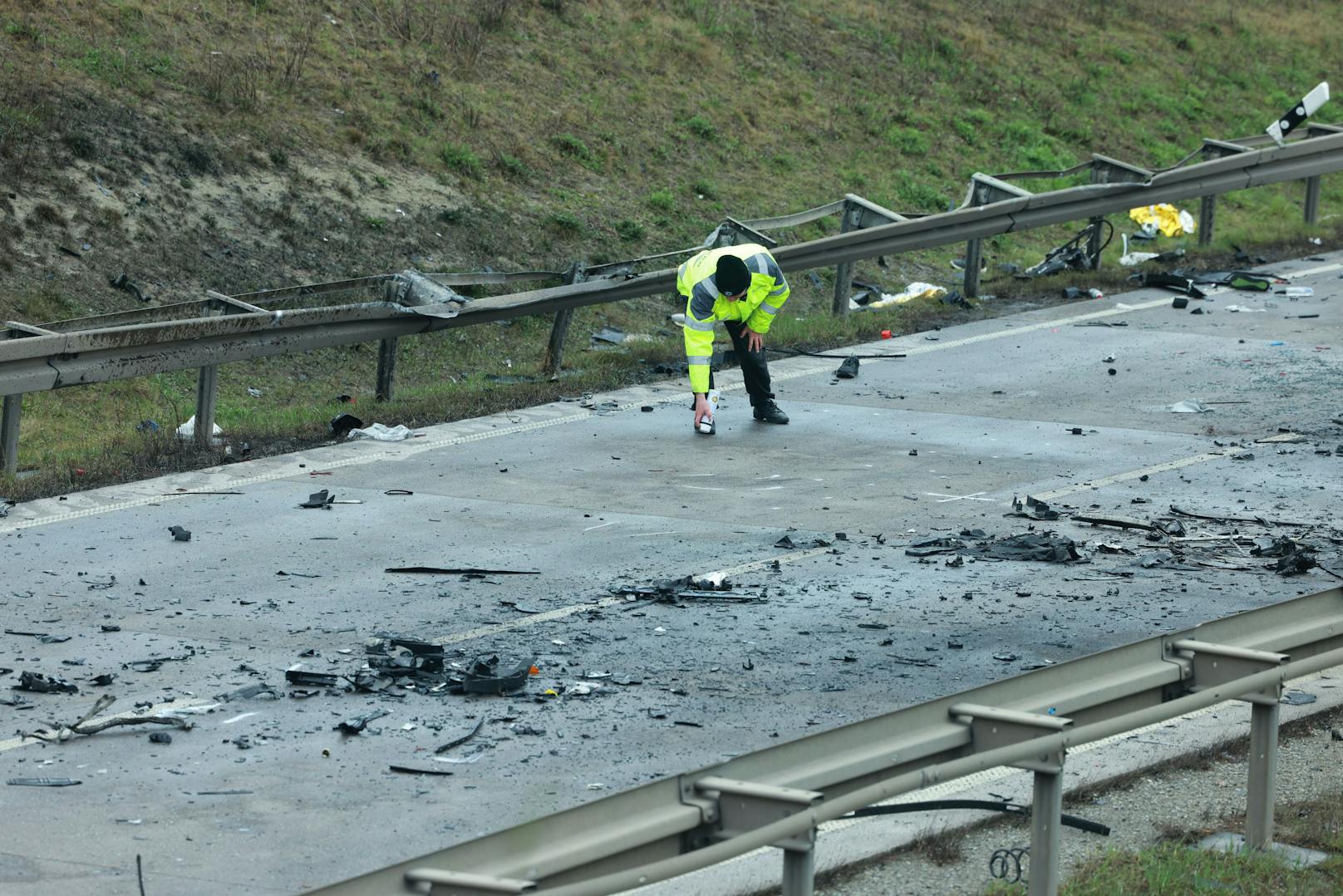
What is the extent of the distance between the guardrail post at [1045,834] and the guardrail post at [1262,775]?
0.98 m

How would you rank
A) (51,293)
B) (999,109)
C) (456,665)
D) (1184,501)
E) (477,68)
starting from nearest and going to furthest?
(456,665) < (1184,501) < (51,293) < (477,68) < (999,109)

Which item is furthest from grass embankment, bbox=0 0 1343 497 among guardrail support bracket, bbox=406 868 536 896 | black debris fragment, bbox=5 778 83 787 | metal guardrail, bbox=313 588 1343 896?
guardrail support bracket, bbox=406 868 536 896

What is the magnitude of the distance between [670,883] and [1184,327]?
1180 cm

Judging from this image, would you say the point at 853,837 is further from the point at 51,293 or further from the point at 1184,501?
the point at 51,293

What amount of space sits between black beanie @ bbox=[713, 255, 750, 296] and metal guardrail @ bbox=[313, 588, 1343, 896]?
7765 millimetres

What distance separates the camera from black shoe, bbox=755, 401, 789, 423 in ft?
44.7

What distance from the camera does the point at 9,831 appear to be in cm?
644

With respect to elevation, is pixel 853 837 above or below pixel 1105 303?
below

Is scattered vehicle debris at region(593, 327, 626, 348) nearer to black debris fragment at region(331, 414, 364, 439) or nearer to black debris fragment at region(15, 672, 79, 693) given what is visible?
black debris fragment at region(331, 414, 364, 439)

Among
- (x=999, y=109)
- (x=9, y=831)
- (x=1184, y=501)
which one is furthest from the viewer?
(x=999, y=109)

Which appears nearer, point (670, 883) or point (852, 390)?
point (670, 883)

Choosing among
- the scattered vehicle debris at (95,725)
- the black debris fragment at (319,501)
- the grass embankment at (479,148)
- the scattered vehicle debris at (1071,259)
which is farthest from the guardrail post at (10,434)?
the scattered vehicle debris at (1071,259)

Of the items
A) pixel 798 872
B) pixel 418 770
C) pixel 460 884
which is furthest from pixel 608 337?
pixel 460 884

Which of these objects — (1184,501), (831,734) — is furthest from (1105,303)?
(831,734)
